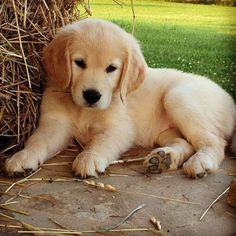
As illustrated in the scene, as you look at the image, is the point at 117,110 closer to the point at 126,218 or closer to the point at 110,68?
the point at 110,68

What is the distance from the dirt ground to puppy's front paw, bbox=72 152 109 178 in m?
0.05

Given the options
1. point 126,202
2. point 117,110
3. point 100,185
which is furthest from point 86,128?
point 126,202

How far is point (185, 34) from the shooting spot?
3.61m

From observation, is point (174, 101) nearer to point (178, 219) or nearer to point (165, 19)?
point (165, 19)

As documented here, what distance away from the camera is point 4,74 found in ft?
10.8

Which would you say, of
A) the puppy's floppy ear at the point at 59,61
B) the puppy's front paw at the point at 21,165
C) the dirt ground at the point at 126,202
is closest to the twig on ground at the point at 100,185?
the dirt ground at the point at 126,202

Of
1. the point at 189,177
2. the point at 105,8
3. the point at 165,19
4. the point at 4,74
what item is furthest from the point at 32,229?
the point at 105,8

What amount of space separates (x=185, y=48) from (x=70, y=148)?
3.44 feet

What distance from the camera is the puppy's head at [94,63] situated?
310cm

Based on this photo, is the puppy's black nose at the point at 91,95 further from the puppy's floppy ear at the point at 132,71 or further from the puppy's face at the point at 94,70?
the puppy's floppy ear at the point at 132,71

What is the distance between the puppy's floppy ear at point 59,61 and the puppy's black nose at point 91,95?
0.62ft

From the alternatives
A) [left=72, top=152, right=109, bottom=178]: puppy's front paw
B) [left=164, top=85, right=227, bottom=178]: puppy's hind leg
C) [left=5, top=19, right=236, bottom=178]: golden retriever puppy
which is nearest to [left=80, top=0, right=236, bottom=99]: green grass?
[left=5, top=19, right=236, bottom=178]: golden retriever puppy

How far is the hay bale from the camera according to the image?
3312 mm

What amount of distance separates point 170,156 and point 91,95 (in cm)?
59
